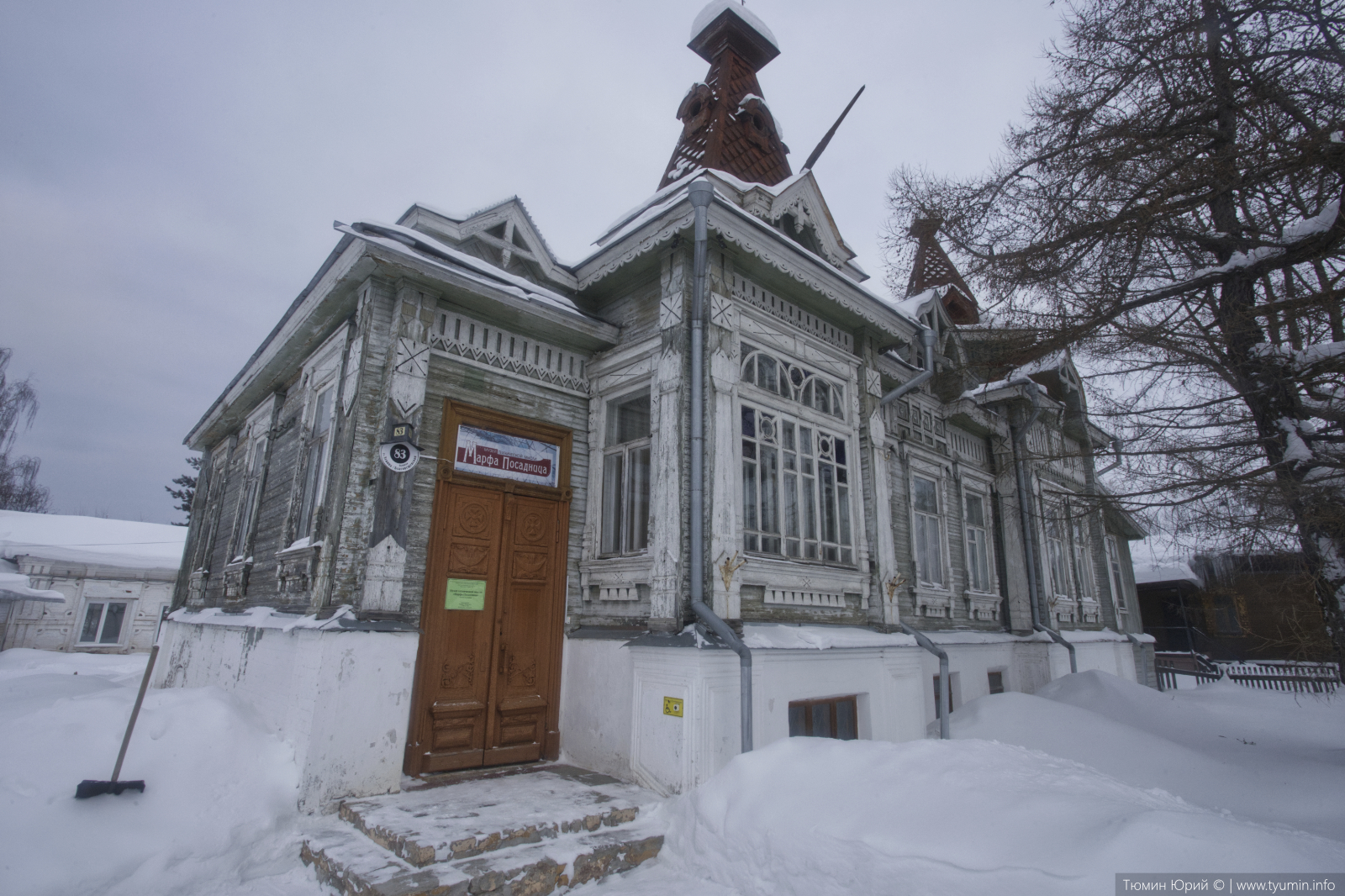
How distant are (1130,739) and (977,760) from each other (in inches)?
157

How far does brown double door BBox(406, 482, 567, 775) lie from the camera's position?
566 centimetres

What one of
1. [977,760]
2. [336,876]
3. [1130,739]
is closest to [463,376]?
[336,876]

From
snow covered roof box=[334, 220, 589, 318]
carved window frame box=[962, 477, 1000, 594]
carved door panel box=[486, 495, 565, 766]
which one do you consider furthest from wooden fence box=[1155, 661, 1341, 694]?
snow covered roof box=[334, 220, 589, 318]

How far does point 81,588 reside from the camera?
20328 millimetres

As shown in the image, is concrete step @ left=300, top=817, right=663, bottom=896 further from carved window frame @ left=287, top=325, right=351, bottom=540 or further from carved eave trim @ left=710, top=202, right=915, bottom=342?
carved eave trim @ left=710, top=202, right=915, bottom=342

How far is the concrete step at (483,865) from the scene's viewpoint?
11.8 ft

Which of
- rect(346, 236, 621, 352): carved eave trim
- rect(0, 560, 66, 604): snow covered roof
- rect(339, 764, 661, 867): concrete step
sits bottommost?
rect(339, 764, 661, 867): concrete step

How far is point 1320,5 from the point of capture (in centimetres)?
559

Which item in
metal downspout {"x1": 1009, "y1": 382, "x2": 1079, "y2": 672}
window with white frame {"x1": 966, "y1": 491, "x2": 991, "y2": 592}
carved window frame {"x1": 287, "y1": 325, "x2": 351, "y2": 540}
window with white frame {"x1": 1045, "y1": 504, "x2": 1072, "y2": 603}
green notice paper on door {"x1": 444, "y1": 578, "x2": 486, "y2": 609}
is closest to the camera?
green notice paper on door {"x1": 444, "y1": 578, "x2": 486, "y2": 609}

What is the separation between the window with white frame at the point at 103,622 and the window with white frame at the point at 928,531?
2390 cm

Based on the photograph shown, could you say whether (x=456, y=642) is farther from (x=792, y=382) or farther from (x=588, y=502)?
(x=792, y=382)

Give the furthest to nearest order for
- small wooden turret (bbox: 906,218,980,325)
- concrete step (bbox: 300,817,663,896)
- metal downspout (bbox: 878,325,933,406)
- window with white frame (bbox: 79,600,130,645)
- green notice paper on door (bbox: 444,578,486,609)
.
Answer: window with white frame (bbox: 79,600,130,645) < small wooden turret (bbox: 906,218,980,325) < metal downspout (bbox: 878,325,933,406) < green notice paper on door (bbox: 444,578,486,609) < concrete step (bbox: 300,817,663,896)

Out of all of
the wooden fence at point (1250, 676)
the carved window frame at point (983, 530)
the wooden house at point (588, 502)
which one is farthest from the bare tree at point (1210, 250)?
the wooden fence at point (1250, 676)

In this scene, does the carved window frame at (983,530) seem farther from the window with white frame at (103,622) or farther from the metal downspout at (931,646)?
the window with white frame at (103,622)
